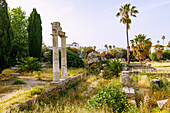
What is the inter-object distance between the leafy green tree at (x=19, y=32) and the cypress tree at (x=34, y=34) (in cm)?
78

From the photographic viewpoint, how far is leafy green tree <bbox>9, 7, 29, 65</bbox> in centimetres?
1426

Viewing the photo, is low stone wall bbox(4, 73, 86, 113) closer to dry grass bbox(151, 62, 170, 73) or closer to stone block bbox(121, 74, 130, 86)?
stone block bbox(121, 74, 130, 86)

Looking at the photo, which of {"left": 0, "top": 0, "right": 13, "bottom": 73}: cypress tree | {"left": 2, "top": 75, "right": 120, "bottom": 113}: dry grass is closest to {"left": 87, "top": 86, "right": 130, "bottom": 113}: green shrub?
{"left": 2, "top": 75, "right": 120, "bottom": 113}: dry grass

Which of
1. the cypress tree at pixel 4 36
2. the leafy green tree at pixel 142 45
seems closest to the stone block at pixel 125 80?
the cypress tree at pixel 4 36

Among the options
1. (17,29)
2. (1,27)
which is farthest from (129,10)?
(1,27)

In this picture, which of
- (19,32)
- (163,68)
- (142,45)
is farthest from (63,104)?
(142,45)

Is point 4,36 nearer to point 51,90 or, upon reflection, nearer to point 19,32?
point 51,90

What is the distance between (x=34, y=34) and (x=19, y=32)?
6.50ft

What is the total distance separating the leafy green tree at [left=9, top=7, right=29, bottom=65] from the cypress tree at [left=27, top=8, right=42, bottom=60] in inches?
30.7

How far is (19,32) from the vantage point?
50.9ft

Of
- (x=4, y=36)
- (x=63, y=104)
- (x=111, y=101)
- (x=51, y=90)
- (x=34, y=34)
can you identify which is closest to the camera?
(x=111, y=101)

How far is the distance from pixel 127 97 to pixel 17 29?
15.4 metres

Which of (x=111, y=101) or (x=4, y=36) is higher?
(x=4, y=36)

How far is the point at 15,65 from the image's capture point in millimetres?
14664
